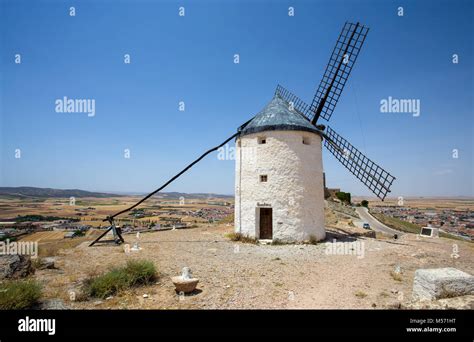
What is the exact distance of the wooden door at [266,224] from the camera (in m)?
11.9

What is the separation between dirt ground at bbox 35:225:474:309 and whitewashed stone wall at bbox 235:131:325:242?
1.00m

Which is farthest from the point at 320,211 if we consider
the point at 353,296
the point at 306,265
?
the point at 353,296

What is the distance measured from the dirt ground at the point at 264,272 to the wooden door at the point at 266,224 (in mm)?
1116

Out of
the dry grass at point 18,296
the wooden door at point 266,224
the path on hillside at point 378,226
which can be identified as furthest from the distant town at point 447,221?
the dry grass at point 18,296

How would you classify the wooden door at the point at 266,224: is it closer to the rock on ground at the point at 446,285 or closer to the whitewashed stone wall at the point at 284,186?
the whitewashed stone wall at the point at 284,186

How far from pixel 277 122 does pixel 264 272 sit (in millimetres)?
7300

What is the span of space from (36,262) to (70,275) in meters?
1.60

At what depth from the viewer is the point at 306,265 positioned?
26.6 ft

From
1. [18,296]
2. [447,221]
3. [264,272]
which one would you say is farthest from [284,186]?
[447,221]

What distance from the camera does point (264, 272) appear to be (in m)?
7.22

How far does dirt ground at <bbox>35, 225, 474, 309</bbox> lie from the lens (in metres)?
5.20

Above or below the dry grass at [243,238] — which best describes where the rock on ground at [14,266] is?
above

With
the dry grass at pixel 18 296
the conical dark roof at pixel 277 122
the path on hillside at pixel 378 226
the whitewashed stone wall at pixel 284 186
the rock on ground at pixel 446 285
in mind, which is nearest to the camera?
the dry grass at pixel 18 296
